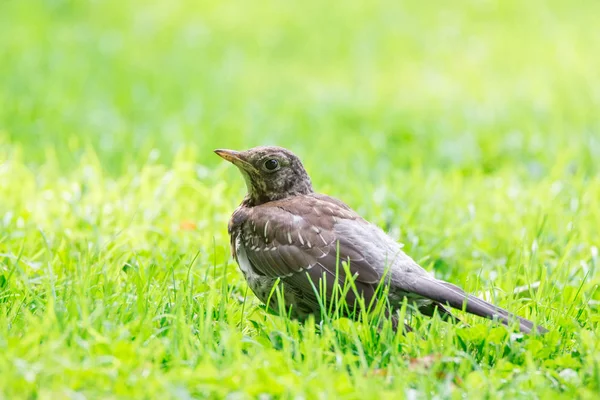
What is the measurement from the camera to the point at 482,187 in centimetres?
661

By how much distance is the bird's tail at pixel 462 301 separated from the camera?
3.70m

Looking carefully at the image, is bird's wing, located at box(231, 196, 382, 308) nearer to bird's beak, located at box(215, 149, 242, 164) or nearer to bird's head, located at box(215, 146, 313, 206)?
bird's head, located at box(215, 146, 313, 206)

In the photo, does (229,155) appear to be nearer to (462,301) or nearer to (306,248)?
(306,248)

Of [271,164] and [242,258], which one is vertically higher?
[271,164]

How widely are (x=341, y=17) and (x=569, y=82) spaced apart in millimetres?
3911

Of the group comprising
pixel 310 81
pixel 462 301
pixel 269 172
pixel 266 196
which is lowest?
pixel 462 301

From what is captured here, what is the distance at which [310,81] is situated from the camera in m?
10.4

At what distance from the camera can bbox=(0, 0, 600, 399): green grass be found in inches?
130

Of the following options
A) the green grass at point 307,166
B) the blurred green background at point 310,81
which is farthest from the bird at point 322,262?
the blurred green background at point 310,81

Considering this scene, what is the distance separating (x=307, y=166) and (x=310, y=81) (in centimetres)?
364

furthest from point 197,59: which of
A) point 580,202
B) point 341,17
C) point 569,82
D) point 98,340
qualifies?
point 98,340

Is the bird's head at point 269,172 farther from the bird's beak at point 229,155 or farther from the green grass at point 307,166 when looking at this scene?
the green grass at point 307,166

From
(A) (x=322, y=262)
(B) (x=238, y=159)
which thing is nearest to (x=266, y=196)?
(B) (x=238, y=159)

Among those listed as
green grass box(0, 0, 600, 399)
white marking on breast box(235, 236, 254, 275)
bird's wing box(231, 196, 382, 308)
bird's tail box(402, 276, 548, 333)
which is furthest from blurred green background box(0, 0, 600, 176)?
bird's tail box(402, 276, 548, 333)
